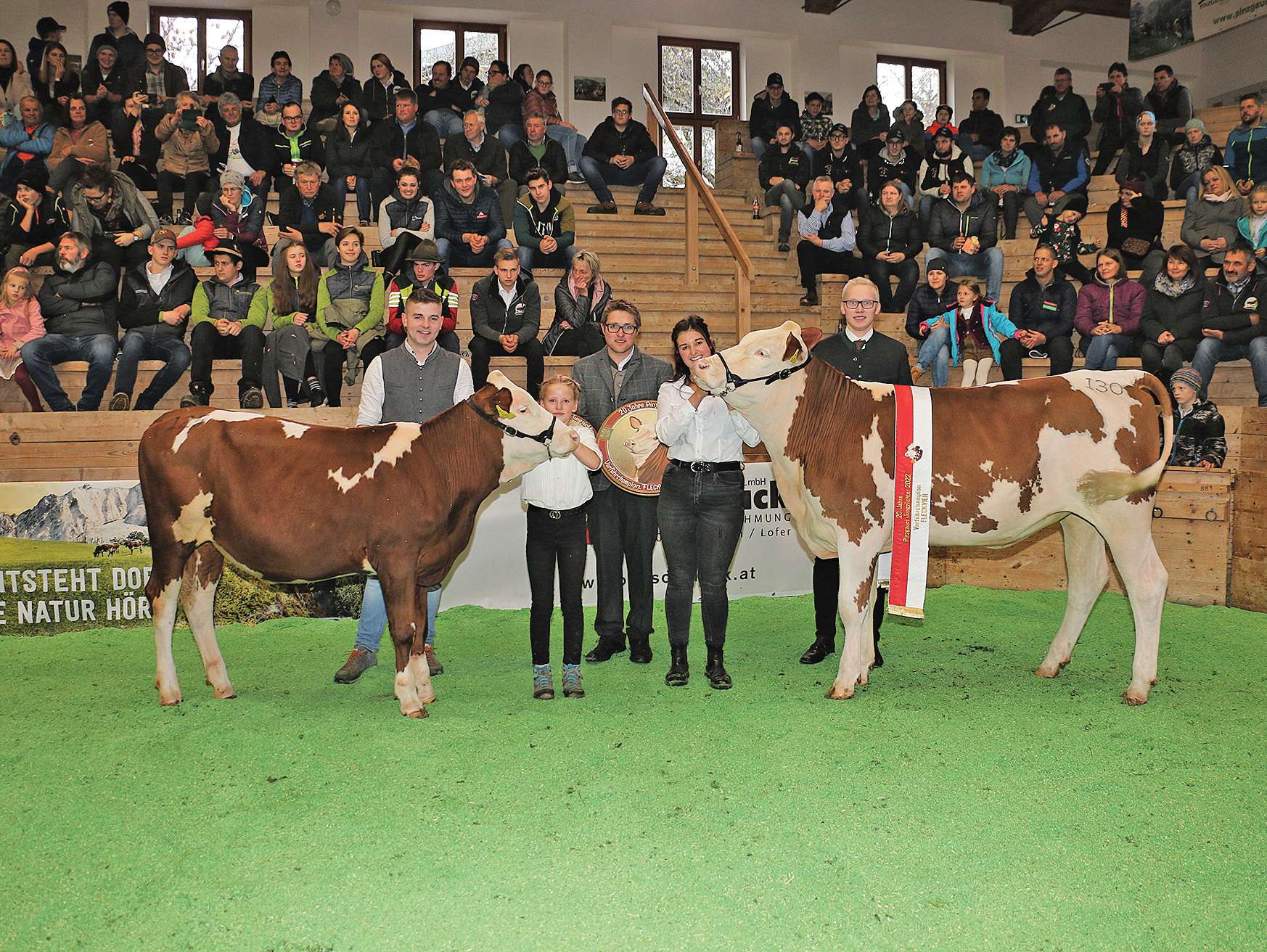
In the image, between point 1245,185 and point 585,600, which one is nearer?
point 585,600

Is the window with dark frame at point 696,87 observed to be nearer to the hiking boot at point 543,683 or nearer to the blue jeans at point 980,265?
the blue jeans at point 980,265

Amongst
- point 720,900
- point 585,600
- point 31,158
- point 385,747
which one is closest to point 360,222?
point 31,158

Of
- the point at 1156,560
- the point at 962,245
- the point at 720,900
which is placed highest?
the point at 962,245

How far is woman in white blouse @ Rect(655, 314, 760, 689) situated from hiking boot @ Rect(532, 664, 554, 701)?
62 cm

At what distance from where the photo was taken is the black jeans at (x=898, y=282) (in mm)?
10078

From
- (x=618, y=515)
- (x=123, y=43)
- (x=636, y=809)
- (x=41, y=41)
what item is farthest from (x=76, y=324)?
(x=636, y=809)

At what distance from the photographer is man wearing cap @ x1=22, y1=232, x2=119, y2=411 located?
295 inches

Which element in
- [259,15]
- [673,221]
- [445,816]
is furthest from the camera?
[259,15]

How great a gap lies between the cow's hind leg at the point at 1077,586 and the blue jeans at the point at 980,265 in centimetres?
571

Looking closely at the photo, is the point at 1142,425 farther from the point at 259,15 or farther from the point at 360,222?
the point at 259,15

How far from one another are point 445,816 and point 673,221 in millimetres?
9366

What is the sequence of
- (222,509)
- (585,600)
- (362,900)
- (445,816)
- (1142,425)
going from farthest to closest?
(585,600) → (1142,425) → (222,509) → (445,816) → (362,900)

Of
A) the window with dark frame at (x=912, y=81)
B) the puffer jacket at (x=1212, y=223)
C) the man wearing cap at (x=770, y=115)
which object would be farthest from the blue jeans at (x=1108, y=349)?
the window with dark frame at (x=912, y=81)

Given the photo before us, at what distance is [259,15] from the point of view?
49.3 ft
